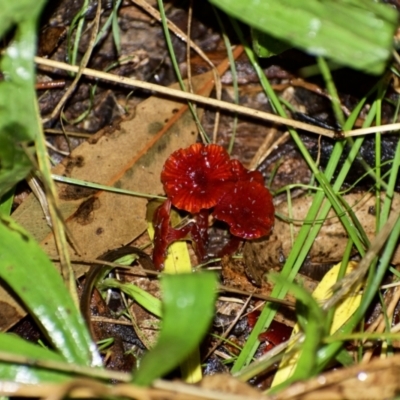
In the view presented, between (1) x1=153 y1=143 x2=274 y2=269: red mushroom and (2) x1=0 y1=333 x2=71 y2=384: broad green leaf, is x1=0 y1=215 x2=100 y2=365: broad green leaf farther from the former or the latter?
(1) x1=153 y1=143 x2=274 y2=269: red mushroom

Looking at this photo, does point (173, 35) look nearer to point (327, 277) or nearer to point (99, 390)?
point (327, 277)

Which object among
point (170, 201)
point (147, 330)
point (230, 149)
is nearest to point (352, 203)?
point (230, 149)

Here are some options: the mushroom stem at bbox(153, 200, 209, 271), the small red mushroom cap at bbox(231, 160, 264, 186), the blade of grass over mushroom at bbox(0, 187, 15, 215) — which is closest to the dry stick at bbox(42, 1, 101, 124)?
the blade of grass over mushroom at bbox(0, 187, 15, 215)

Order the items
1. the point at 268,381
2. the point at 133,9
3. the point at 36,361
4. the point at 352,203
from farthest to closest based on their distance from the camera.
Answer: the point at 133,9, the point at 352,203, the point at 268,381, the point at 36,361

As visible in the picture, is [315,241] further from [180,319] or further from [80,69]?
[80,69]

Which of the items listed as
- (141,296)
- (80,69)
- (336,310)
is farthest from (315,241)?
(80,69)

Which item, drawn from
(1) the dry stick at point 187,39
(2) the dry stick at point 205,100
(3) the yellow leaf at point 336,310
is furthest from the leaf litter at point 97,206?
(1) the dry stick at point 187,39
